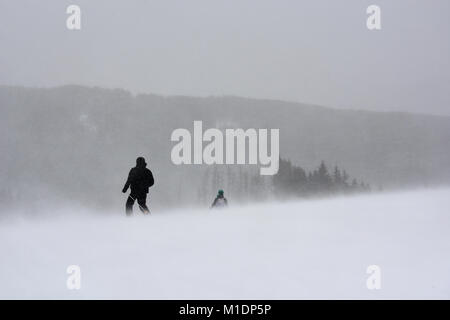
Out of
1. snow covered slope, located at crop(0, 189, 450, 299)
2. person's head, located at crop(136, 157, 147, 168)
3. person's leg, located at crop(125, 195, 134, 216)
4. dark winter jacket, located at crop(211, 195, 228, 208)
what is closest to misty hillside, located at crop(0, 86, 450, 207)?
person's head, located at crop(136, 157, 147, 168)

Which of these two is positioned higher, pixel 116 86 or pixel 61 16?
pixel 61 16

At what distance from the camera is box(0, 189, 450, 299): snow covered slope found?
21.9 feet

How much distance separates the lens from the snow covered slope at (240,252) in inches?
263

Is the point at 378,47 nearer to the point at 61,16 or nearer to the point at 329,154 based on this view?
the point at 329,154

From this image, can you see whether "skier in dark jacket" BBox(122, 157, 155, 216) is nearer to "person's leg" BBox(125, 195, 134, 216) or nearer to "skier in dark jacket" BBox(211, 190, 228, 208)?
"person's leg" BBox(125, 195, 134, 216)

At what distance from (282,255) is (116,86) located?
3777mm

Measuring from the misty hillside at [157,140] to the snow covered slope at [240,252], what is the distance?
520 mm

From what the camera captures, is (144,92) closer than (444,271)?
No

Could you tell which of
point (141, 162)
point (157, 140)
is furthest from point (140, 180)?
point (157, 140)

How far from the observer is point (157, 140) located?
315 inches

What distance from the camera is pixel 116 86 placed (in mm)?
8133

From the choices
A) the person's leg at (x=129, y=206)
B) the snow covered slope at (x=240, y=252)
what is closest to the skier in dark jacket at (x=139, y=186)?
the person's leg at (x=129, y=206)

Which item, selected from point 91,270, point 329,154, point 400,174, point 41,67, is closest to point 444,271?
point 400,174

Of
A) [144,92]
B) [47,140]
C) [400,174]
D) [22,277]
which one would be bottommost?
[22,277]
